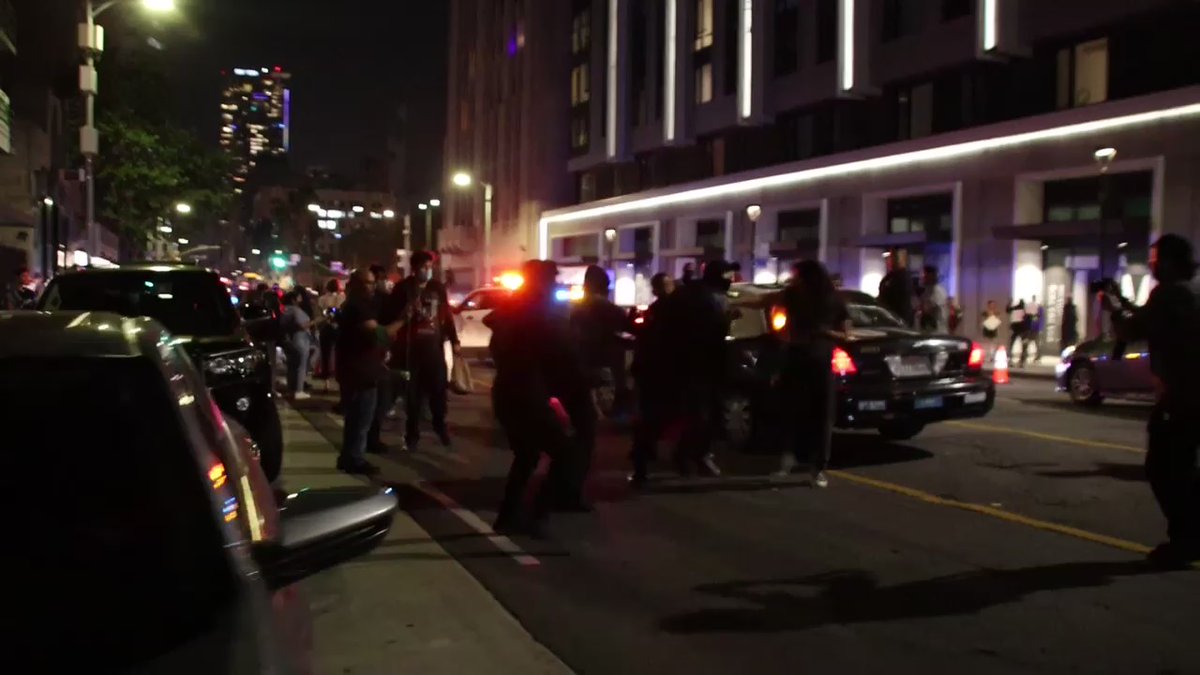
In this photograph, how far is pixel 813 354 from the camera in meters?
9.20

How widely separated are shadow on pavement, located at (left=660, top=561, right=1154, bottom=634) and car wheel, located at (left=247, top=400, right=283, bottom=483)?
4340 millimetres

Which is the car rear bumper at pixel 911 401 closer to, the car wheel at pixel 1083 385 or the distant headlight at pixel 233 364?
the distant headlight at pixel 233 364

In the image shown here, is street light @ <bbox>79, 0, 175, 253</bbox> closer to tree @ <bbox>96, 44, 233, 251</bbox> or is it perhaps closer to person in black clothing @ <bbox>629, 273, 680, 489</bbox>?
person in black clothing @ <bbox>629, 273, 680, 489</bbox>

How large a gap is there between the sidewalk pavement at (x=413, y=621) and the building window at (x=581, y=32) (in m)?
51.6

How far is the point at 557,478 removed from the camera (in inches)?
302

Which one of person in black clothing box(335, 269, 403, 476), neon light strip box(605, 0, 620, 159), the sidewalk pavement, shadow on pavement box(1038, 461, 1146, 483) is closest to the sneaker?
person in black clothing box(335, 269, 403, 476)

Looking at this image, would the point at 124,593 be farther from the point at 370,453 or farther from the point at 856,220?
the point at 856,220

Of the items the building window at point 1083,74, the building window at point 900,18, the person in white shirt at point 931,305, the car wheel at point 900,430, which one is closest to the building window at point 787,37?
the building window at point 900,18

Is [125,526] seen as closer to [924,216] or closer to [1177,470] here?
[1177,470]

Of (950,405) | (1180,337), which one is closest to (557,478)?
(1180,337)

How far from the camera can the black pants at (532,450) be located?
7453 millimetres

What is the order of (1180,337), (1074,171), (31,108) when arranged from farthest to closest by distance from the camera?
1. (31,108)
2. (1074,171)
3. (1180,337)

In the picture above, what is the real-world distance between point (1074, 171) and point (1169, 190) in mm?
2781

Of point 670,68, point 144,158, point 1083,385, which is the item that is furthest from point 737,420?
point 144,158
